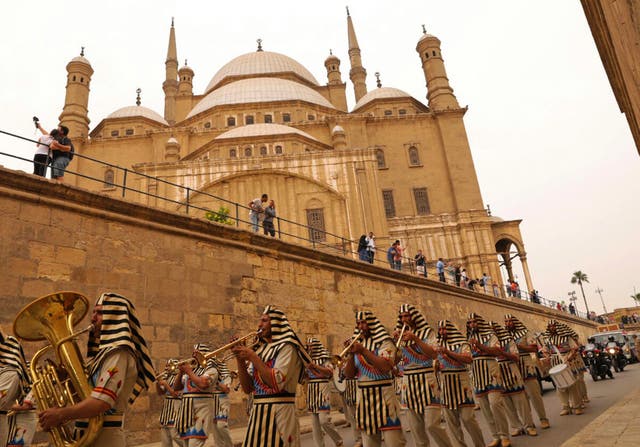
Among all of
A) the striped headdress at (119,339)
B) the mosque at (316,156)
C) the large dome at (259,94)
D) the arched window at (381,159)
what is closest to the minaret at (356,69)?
the mosque at (316,156)

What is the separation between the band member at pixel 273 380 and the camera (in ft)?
11.4

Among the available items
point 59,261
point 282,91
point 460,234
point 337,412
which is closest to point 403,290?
point 337,412

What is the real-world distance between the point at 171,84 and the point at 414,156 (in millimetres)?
26306

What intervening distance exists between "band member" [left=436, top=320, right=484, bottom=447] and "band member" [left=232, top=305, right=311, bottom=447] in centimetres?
239

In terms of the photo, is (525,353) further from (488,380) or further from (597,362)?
(597,362)

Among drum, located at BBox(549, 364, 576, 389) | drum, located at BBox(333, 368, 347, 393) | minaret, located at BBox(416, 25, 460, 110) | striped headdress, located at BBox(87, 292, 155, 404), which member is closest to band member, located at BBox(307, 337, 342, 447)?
drum, located at BBox(333, 368, 347, 393)

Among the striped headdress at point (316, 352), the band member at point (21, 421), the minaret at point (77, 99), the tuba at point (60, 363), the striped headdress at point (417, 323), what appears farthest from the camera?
the minaret at point (77, 99)

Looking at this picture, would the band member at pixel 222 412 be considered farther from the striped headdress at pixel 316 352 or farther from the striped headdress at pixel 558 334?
the striped headdress at pixel 558 334

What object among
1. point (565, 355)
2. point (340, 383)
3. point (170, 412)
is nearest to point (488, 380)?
point (340, 383)

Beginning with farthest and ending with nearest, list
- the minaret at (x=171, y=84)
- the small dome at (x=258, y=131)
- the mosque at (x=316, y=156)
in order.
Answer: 1. the minaret at (x=171, y=84)
2. the small dome at (x=258, y=131)
3. the mosque at (x=316, y=156)

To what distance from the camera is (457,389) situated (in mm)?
5641

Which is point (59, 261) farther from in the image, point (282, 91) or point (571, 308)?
point (571, 308)

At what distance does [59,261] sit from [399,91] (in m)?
35.9

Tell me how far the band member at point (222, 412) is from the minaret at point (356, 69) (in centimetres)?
4043
